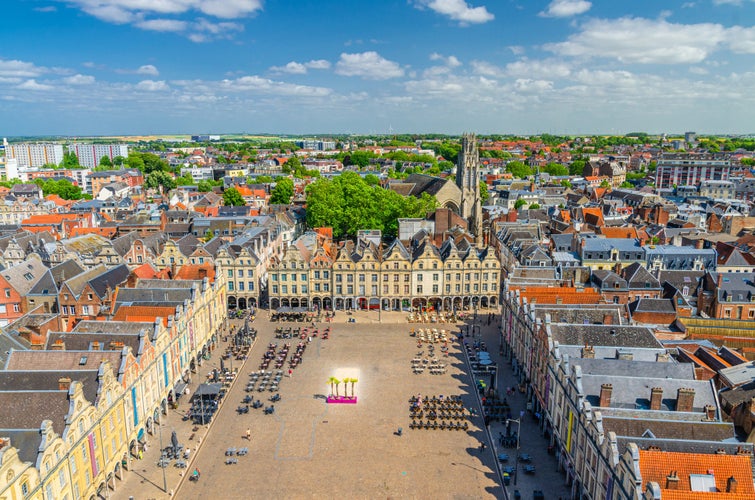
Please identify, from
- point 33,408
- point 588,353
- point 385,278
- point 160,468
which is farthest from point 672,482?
point 385,278

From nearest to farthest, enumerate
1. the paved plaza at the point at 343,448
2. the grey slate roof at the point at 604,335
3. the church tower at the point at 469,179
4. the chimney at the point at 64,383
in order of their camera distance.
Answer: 1. the chimney at the point at 64,383
2. the paved plaza at the point at 343,448
3. the grey slate roof at the point at 604,335
4. the church tower at the point at 469,179

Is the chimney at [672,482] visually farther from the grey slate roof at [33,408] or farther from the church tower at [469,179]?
the church tower at [469,179]

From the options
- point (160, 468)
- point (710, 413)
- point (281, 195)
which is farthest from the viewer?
point (281, 195)

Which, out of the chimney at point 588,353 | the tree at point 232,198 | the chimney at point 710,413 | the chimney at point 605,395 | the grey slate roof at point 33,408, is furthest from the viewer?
the tree at point 232,198

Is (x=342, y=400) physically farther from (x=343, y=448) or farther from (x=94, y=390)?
(x=94, y=390)

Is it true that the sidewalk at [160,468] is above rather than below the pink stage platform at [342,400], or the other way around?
below

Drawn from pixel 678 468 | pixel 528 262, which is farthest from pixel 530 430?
pixel 528 262

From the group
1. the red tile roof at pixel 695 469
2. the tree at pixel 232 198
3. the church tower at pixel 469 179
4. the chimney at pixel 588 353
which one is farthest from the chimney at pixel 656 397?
the tree at pixel 232 198

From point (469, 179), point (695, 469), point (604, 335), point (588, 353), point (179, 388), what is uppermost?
point (469, 179)
